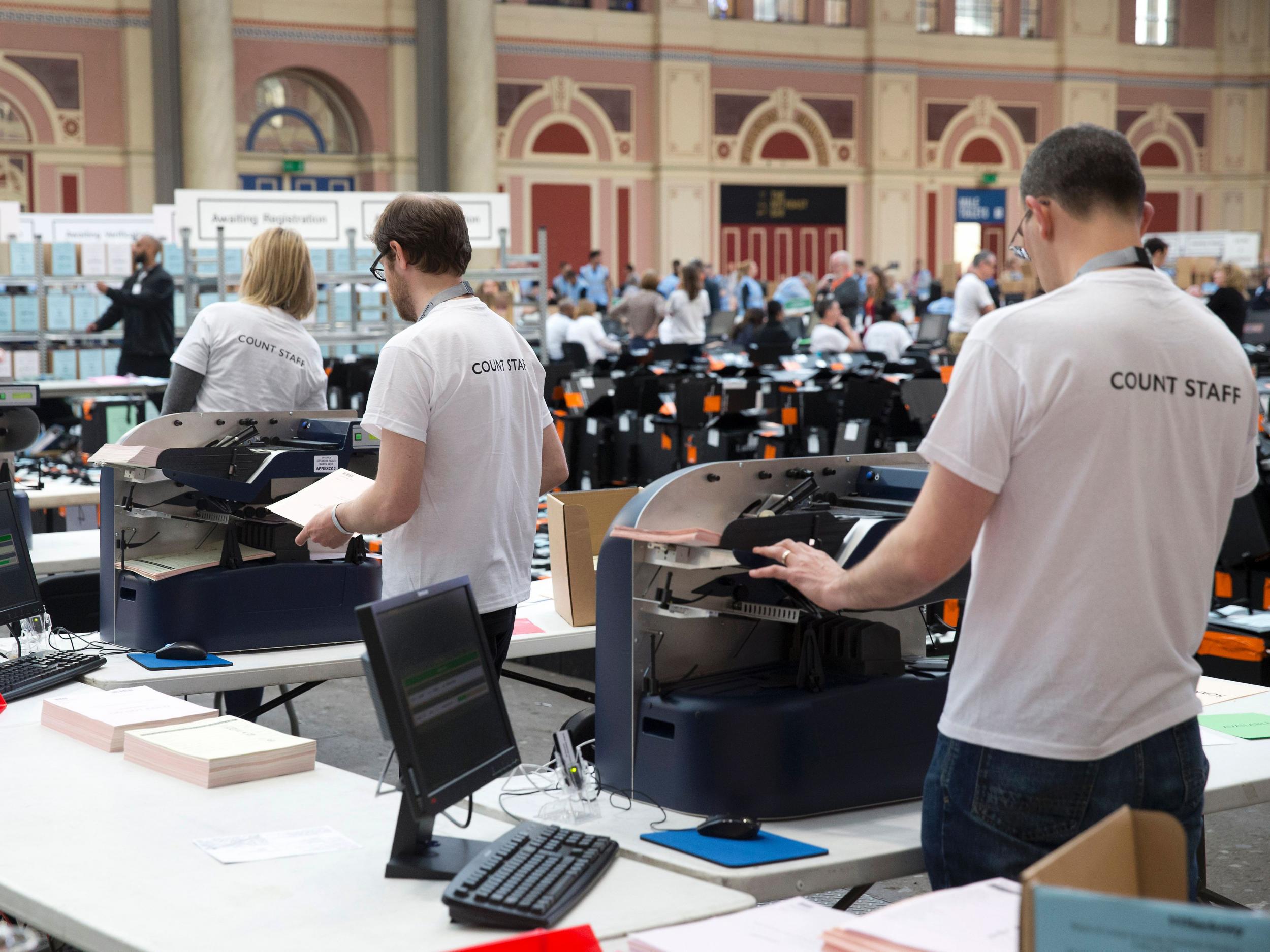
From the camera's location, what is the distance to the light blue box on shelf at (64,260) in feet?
34.0

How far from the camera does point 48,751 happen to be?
251 centimetres

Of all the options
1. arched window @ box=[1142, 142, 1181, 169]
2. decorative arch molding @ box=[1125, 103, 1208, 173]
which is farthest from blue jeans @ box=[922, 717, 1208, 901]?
arched window @ box=[1142, 142, 1181, 169]

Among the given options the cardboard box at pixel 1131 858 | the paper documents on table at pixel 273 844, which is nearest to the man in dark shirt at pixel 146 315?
the paper documents on table at pixel 273 844

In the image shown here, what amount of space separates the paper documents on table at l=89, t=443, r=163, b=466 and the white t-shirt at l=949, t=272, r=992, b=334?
29.1 ft

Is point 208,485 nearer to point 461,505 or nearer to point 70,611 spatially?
point 461,505

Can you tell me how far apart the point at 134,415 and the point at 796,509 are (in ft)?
23.6

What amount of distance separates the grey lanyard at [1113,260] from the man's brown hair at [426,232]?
1188 mm

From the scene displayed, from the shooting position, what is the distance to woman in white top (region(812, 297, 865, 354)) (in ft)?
37.7

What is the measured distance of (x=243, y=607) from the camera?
10.5 ft

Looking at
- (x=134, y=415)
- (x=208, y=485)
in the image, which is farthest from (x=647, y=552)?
(x=134, y=415)

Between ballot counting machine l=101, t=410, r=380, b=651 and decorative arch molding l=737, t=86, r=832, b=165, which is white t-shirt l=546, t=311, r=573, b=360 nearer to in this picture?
ballot counting machine l=101, t=410, r=380, b=651

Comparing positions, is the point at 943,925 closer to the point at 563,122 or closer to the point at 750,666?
the point at 750,666

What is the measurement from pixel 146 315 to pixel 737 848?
8.27m

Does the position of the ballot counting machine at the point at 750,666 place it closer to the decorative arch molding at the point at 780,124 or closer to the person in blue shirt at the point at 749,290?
the person in blue shirt at the point at 749,290
